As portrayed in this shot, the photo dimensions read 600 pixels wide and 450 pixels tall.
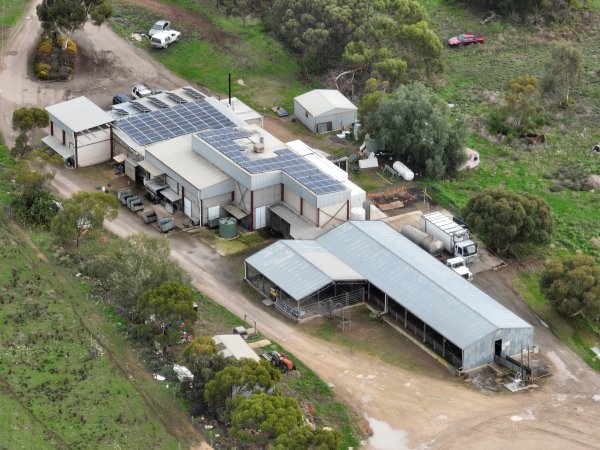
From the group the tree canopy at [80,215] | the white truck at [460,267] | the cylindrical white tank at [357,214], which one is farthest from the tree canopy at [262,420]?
the cylindrical white tank at [357,214]

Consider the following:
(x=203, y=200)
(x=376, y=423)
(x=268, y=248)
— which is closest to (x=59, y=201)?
(x=203, y=200)

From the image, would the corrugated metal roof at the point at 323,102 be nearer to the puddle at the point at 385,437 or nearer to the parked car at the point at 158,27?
the parked car at the point at 158,27

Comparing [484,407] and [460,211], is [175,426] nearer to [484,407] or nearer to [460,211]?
[484,407]

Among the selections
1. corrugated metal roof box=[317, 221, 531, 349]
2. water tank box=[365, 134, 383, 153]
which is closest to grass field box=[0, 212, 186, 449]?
corrugated metal roof box=[317, 221, 531, 349]

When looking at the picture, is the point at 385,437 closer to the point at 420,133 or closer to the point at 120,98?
the point at 420,133

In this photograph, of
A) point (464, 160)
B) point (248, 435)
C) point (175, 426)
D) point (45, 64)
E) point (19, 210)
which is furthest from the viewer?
point (45, 64)
